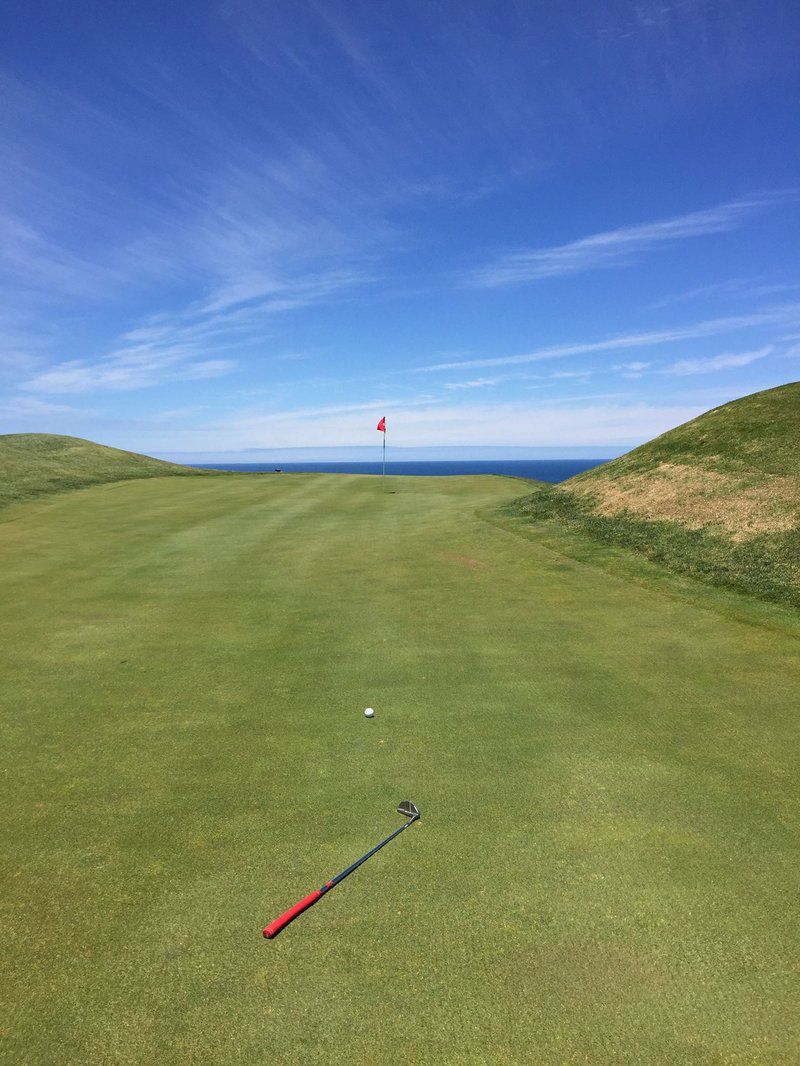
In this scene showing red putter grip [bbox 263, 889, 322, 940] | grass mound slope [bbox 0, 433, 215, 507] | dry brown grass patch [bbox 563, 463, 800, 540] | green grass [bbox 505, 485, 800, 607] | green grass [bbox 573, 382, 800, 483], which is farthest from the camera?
grass mound slope [bbox 0, 433, 215, 507]

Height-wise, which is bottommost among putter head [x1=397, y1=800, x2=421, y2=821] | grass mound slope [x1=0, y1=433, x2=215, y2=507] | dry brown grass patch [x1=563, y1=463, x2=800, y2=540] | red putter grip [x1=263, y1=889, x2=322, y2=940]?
red putter grip [x1=263, y1=889, x2=322, y2=940]

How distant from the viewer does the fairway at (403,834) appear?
409 centimetres

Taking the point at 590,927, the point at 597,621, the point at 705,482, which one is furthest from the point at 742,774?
the point at 705,482

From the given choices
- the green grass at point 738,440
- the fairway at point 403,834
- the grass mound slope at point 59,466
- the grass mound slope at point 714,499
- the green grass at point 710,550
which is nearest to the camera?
the fairway at point 403,834

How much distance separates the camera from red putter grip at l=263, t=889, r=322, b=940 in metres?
4.70

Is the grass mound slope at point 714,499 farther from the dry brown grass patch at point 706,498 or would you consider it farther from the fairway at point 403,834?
the fairway at point 403,834

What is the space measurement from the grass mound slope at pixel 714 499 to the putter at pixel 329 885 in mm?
11508

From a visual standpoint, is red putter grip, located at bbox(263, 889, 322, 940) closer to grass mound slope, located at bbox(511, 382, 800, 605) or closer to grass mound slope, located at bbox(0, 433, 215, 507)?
grass mound slope, located at bbox(511, 382, 800, 605)

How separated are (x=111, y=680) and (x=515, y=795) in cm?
675

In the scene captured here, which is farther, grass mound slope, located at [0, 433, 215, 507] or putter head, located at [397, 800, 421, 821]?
grass mound slope, located at [0, 433, 215, 507]

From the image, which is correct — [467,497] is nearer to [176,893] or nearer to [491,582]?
[491,582]

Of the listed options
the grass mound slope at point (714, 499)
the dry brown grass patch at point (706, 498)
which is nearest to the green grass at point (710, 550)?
the grass mound slope at point (714, 499)

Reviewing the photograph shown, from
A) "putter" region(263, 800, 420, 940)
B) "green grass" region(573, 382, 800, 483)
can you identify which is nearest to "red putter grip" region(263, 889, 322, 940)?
"putter" region(263, 800, 420, 940)

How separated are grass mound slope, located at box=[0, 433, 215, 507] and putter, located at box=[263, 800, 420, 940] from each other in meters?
26.1
